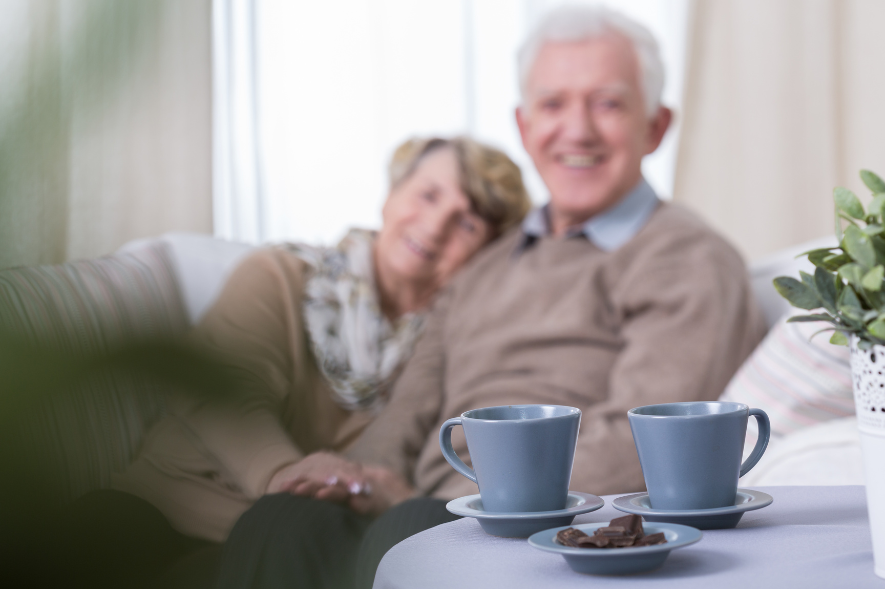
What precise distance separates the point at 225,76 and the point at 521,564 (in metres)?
1.63

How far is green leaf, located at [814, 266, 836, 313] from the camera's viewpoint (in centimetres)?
31

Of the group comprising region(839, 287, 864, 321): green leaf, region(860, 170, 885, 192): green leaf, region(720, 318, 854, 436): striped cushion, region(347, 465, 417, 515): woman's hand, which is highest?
region(860, 170, 885, 192): green leaf

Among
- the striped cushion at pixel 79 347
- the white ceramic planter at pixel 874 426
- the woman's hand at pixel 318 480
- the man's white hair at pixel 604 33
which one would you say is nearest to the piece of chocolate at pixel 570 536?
the white ceramic planter at pixel 874 426

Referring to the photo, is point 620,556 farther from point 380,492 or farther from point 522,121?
point 522,121

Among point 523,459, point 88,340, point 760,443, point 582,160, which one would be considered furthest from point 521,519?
point 582,160

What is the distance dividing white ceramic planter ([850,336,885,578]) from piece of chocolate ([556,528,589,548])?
12 cm

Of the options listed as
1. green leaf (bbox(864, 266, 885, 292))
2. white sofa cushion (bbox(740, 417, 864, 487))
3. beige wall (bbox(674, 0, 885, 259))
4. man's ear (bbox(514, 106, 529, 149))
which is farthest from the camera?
beige wall (bbox(674, 0, 885, 259))

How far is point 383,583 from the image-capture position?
0.35m

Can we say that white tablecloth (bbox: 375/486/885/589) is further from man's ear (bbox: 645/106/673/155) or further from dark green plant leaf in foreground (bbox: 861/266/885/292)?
man's ear (bbox: 645/106/673/155)

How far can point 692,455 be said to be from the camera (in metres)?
0.41

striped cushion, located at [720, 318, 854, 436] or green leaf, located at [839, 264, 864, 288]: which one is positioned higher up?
green leaf, located at [839, 264, 864, 288]

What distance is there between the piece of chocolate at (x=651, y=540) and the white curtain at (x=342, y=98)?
61.3 inches

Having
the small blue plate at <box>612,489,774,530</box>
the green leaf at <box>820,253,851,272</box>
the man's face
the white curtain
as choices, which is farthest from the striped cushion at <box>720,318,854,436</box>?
the white curtain

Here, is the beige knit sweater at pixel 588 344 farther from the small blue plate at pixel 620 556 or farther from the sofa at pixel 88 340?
the sofa at pixel 88 340
